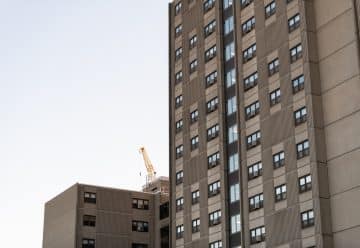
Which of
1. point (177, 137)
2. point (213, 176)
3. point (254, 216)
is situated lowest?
point (254, 216)

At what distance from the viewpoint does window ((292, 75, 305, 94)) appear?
91.8 m

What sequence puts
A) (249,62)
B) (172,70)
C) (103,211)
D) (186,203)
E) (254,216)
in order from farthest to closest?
1. (103,211)
2. (172,70)
3. (186,203)
4. (249,62)
5. (254,216)

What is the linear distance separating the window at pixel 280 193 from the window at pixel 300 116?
23.8ft

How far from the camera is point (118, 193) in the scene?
13888 centimetres

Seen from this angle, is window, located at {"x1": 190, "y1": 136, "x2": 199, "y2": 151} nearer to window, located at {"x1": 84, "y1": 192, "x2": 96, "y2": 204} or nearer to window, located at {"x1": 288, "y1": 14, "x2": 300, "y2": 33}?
window, located at {"x1": 288, "y1": 14, "x2": 300, "y2": 33}

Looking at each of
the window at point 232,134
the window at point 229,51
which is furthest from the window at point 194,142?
the window at point 229,51

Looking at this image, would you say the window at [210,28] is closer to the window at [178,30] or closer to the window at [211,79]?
the window at [211,79]

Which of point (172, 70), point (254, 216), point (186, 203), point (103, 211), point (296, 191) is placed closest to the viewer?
point (296, 191)

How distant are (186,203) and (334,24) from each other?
33.1 m

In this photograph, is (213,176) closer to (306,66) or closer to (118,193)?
(306,66)

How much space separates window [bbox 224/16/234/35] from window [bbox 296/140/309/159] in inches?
980

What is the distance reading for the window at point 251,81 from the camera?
10044 centimetres

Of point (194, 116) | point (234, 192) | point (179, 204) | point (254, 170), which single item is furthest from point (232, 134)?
point (179, 204)

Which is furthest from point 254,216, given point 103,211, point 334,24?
point 103,211
